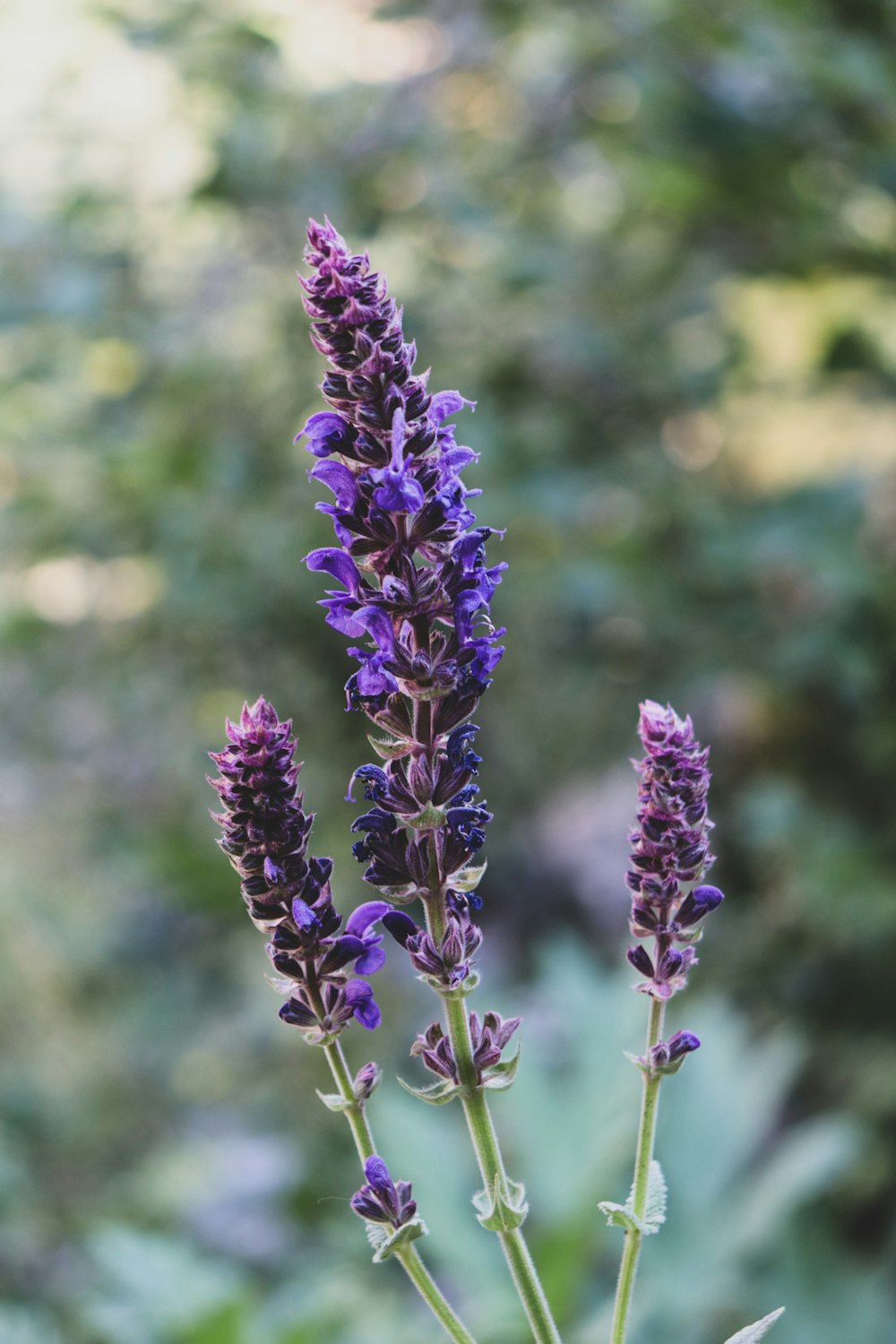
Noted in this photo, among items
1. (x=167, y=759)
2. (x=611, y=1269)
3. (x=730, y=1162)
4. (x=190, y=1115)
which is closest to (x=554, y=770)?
(x=167, y=759)

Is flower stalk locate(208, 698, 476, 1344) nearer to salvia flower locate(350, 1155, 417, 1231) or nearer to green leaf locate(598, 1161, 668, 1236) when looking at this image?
salvia flower locate(350, 1155, 417, 1231)

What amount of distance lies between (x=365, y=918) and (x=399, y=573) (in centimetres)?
27

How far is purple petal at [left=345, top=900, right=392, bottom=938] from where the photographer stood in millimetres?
909

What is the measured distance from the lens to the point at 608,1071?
2.91 metres

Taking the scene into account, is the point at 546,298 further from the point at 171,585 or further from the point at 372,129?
the point at 171,585

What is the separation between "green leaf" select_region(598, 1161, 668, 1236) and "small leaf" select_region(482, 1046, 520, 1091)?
0.09m

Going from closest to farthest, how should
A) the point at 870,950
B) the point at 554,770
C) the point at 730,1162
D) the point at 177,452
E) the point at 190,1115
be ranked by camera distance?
the point at 730,1162
the point at 177,452
the point at 870,950
the point at 190,1115
the point at 554,770

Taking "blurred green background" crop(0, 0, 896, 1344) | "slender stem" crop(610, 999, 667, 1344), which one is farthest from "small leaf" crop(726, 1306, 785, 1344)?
"blurred green background" crop(0, 0, 896, 1344)

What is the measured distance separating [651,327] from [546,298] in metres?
0.35

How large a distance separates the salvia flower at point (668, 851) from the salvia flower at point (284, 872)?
0.65 ft

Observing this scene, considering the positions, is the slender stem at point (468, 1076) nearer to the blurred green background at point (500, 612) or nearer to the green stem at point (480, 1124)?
the green stem at point (480, 1124)

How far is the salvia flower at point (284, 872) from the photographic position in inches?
31.0

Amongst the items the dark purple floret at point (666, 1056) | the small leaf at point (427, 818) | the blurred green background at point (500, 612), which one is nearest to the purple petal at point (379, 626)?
the small leaf at point (427, 818)

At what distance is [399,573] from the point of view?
808 mm
